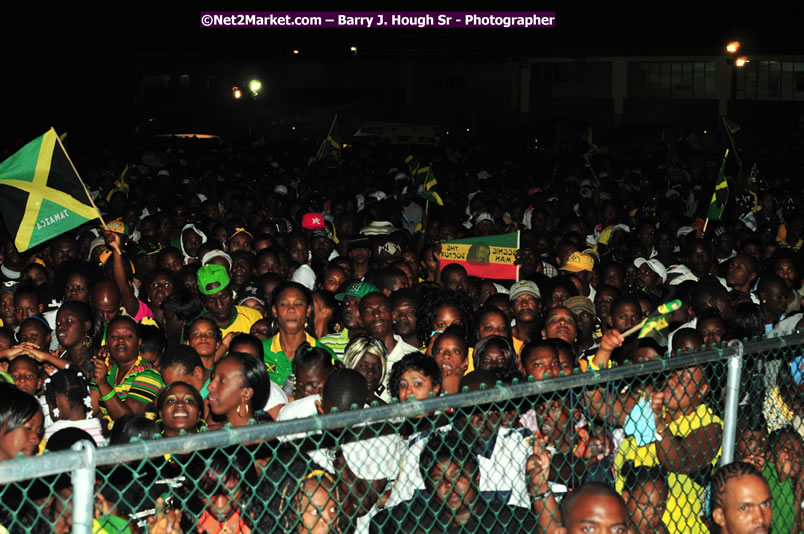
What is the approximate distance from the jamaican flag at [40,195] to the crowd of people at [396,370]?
398 millimetres

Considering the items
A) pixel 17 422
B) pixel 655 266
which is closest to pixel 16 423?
pixel 17 422

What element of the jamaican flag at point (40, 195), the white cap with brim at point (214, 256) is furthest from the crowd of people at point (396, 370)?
the jamaican flag at point (40, 195)

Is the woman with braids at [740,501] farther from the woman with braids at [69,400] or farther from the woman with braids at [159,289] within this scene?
the woman with braids at [159,289]

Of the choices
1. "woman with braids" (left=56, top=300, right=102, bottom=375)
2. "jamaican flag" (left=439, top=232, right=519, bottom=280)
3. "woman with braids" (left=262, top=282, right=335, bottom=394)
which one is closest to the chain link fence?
"woman with braids" (left=262, top=282, right=335, bottom=394)

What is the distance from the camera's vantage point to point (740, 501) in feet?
13.7

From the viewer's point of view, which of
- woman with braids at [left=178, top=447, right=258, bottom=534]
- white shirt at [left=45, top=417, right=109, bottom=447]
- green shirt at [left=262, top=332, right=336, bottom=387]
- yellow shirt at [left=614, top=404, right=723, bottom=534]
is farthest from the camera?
green shirt at [left=262, top=332, right=336, bottom=387]

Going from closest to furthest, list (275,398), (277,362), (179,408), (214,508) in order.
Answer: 1. (214,508)
2. (179,408)
3. (275,398)
4. (277,362)

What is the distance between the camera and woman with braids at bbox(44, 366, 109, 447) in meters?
5.34

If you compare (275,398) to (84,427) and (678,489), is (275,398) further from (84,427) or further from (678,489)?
(678,489)

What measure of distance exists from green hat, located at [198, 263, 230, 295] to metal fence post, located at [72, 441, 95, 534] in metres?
4.89

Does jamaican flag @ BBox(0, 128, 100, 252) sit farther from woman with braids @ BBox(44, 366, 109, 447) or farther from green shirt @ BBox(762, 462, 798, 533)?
green shirt @ BBox(762, 462, 798, 533)

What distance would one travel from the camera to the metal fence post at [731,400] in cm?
436

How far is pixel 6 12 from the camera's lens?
39031 mm

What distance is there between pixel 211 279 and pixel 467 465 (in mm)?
3862
